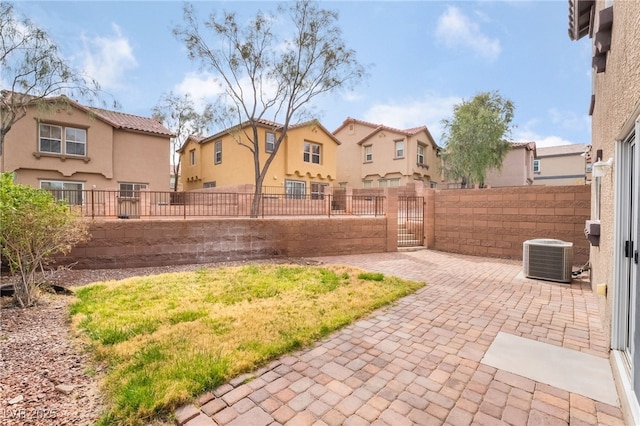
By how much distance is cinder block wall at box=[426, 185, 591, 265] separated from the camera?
8.15 meters

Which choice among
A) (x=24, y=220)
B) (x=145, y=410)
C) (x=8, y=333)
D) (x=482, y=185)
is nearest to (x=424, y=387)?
(x=145, y=410)

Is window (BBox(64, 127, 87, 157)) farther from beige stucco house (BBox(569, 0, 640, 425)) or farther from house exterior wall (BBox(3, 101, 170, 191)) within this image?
beige stucco house (BBox(569, 0, 640, 425))

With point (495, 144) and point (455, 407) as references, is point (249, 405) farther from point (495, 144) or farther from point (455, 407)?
point (495, 144)

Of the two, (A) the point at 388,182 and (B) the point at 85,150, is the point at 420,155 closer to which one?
(A) the point at 388,182

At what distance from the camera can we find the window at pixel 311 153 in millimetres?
21812

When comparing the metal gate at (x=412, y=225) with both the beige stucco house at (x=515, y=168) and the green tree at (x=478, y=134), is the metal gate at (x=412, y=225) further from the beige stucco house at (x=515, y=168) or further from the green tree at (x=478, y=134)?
the beige stucco house at (x=515, y=168)

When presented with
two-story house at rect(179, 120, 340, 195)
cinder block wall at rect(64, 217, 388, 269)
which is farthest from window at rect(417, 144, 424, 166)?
cinder block wall at rect(64, 217, 388, 269)

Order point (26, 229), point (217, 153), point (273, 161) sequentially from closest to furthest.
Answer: point (26, 229)
point (273, 161)
point (217, 153)

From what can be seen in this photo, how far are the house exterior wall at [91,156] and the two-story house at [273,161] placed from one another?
3.50 meters

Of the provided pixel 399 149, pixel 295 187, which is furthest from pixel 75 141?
pixel 399 149

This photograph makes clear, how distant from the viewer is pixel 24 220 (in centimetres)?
475

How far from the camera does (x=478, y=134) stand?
21891 millimetres

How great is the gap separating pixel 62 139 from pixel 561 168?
44128 mm

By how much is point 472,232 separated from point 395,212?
2682 millimetres
